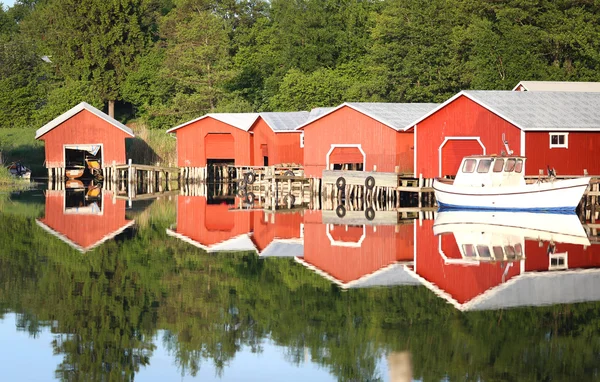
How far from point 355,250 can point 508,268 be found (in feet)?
14.3

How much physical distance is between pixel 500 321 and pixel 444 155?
24.9m

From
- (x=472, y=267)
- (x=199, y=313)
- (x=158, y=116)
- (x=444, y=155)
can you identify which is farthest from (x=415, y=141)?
(x=158, y=116)

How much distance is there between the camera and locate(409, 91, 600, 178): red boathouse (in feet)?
117

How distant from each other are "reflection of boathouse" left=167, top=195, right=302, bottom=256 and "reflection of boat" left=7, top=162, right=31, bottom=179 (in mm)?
22220

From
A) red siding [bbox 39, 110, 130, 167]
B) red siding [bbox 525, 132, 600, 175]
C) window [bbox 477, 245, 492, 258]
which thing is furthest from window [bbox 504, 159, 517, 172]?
red siding [bbox 39, 110, 130, 167]

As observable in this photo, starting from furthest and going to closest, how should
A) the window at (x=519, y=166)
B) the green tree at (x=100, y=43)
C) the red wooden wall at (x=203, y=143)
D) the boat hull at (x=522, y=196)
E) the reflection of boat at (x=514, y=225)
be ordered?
the green tree at (x=100, y=43), the red wooden wall at (x=203, y=143), the window at (x=519, y=166), the boat hull at (x=522, y=196), the reflection of boat at (x=514, y=225)

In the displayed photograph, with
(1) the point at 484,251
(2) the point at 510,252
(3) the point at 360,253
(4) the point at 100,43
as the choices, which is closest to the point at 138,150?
(4) the point at 100,43

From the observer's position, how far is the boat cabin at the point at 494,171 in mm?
32812

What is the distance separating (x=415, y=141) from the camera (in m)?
39.5

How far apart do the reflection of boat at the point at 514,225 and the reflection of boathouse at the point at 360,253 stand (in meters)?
1.36

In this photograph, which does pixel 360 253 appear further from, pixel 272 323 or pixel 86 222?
pixel 86 222

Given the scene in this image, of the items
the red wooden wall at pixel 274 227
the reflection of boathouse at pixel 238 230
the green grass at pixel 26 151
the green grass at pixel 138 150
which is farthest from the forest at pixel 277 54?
the red wooden wall at pixel 274 227

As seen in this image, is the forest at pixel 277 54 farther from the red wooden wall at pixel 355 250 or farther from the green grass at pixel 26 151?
the red wooden wall at pixel 355 250

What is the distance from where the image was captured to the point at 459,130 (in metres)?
37.9
